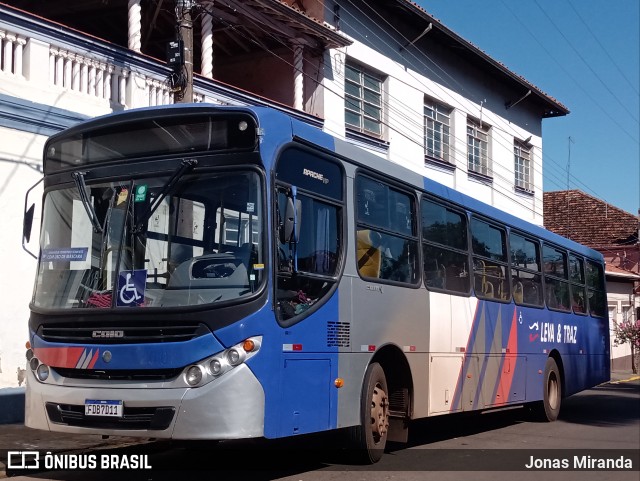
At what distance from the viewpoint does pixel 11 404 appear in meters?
11.4

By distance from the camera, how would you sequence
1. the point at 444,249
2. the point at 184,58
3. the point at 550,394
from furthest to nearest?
the point at 550,394 → the point at 184,58 → the point at 444,249

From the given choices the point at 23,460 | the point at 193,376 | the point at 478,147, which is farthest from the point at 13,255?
the point at 478,147

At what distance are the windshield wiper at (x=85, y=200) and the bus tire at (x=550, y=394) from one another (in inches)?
366

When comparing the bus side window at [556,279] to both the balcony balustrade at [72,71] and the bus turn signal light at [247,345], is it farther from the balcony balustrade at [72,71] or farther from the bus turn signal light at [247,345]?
the bus turn signal light at [247,345]

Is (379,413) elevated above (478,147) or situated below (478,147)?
below

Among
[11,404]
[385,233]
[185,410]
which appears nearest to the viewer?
[185,410]

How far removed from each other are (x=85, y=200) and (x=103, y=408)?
1901 millimetres

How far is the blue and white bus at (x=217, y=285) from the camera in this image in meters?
6.80

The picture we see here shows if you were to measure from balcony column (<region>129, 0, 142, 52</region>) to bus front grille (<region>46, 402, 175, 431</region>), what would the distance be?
27.3ft

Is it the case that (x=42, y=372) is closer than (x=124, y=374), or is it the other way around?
(x=124, y=374)

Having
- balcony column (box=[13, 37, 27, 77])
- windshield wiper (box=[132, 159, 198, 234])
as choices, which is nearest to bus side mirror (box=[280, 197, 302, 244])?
windshield wiper (box=[132, 159, 198, 234])

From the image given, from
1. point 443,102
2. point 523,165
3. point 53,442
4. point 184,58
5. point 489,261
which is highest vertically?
point 443,102

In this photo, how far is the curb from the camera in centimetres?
1127

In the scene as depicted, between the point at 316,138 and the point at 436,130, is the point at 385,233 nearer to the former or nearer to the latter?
the point at 316,138
